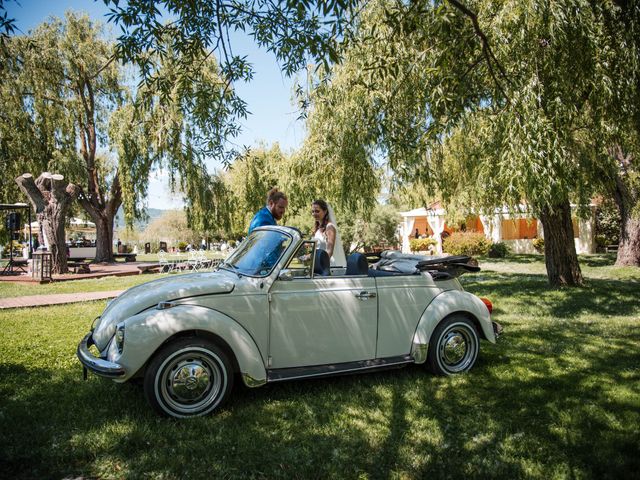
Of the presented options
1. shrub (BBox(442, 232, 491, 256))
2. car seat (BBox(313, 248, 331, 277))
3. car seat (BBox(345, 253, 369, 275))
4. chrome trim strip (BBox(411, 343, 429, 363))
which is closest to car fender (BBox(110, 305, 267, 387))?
car seat (BBox(313, 248, 331, 277))

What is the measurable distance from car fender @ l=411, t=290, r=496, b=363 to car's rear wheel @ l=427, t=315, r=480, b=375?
104 mm

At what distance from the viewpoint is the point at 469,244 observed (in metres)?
26.6

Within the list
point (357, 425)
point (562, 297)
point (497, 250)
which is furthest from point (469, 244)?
point (357, 425)

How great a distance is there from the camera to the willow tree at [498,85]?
19.1 ft

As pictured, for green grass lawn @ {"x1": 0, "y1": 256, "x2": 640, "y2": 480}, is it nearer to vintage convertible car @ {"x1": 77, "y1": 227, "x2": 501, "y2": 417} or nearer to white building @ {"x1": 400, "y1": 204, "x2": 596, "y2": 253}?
vintage convertible car @ {"x1": 77, "y1": 227, "x2": 501, "y2": 417}

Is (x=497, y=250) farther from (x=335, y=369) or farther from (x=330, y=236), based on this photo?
(x=335, y=369)

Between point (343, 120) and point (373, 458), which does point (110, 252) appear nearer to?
point (343, 120)

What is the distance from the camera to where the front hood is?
12.9ft

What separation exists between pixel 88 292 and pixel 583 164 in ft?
45.0

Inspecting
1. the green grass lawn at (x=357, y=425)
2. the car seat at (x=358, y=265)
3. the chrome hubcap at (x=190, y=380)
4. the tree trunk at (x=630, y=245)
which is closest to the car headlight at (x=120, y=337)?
the chrome hubcap at (x=190, y=380)

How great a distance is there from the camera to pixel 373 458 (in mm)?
3225

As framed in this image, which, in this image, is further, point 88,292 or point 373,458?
point 88,292

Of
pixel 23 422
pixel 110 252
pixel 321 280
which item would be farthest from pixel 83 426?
pixel 110 252

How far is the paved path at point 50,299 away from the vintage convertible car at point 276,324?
7.04 metres
